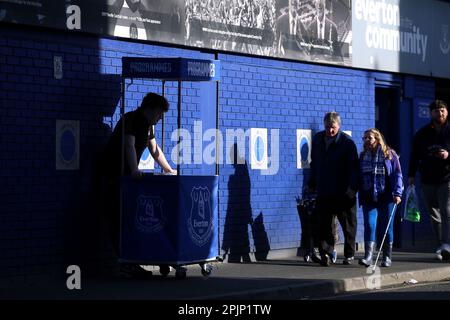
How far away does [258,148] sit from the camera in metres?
15.1

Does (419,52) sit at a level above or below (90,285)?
above

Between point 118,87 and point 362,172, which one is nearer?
point 118,87

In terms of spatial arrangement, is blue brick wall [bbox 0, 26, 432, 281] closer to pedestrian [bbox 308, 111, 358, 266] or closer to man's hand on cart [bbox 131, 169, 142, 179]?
man's hand on cart [bbox 131, 169, 142, 179]

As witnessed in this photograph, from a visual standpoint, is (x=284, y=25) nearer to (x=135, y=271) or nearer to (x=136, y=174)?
(x=136, y=174)

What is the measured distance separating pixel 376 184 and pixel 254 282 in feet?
8.31

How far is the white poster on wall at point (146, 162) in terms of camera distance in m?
13.4

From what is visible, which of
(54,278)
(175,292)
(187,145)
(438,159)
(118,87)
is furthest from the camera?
(438,159)

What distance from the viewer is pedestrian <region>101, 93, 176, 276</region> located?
1227 cm

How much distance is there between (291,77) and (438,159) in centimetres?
244

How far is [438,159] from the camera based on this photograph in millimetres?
15234

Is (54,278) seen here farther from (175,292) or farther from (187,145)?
(187,145)

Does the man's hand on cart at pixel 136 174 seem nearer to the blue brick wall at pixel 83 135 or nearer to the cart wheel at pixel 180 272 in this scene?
the blue brick wall at pixel 83 135
